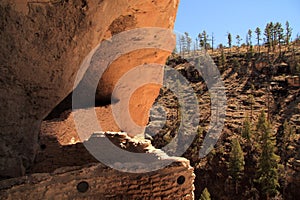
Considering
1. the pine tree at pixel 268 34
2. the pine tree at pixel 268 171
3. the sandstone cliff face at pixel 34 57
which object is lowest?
the pine tree at pixel 268 171

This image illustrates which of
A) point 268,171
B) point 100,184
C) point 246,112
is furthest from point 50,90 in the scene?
point 246,112

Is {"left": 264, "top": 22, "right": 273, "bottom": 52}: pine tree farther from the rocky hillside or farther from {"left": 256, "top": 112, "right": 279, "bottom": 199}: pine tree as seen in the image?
{"left": 256, "top": 112, "right": 279, "bottom": 199}: pine tree

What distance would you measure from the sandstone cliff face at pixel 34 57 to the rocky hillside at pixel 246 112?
2707 centimetres

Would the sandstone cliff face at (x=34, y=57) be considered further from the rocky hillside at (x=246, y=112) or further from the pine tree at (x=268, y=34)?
the pine tree at (x=268, y=34)

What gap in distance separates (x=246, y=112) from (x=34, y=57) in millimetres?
41438

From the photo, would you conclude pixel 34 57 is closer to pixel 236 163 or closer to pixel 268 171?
pixel 268 171

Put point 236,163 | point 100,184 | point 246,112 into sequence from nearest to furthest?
point 100,184 < point 236,163 < point 246,112

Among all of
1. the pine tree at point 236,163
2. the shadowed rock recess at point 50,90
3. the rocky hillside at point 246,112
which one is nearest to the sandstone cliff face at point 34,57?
the shadowed rock recess at point 50,90

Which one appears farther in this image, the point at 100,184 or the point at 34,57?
the point at 34,57

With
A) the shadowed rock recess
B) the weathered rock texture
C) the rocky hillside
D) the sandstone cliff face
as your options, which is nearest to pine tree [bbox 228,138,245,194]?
the rocky hillside

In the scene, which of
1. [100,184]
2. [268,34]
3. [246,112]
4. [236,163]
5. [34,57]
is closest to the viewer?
[100,184]

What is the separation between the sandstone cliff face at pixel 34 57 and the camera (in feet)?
15.5

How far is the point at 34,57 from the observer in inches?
198

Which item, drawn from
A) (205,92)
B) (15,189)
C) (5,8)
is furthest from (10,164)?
(205,92)
